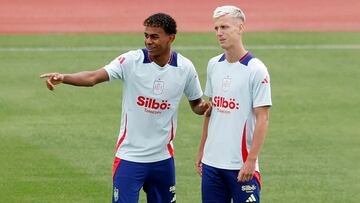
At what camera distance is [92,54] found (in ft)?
66.0

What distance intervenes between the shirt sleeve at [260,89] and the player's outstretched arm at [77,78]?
1.32 m

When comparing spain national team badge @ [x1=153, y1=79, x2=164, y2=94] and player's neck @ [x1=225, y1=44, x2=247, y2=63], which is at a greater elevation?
player's neck @ [x1=225, y1=44, x2=247, y2=63]

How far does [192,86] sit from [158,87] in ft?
1.30

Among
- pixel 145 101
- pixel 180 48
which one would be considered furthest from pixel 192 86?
pixel 180 48

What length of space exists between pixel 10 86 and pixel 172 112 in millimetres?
8656

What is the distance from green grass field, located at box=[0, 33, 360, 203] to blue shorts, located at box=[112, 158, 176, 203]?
2.61m

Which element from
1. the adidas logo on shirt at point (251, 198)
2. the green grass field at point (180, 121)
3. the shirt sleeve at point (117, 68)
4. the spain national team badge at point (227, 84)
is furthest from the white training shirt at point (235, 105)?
the green grass field at point (180, 121)

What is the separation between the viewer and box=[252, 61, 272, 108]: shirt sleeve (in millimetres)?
8594

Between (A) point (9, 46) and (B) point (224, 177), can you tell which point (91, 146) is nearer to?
(B) point (224, 177)

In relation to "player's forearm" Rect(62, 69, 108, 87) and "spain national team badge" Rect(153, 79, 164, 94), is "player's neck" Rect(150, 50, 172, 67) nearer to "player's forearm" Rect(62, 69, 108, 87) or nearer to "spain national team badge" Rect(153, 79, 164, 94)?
"spain national team badge" Rect(153, 79, 164, 94)

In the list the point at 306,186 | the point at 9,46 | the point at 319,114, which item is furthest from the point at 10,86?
the point at 306,186

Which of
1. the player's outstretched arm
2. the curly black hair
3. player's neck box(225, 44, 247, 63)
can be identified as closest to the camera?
the player's outstretched arm

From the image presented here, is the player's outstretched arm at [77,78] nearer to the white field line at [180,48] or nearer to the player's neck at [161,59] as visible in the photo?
the player's neck at [161,59]

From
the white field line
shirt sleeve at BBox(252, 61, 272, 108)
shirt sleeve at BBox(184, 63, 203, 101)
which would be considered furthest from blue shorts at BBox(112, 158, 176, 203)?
the white field line
